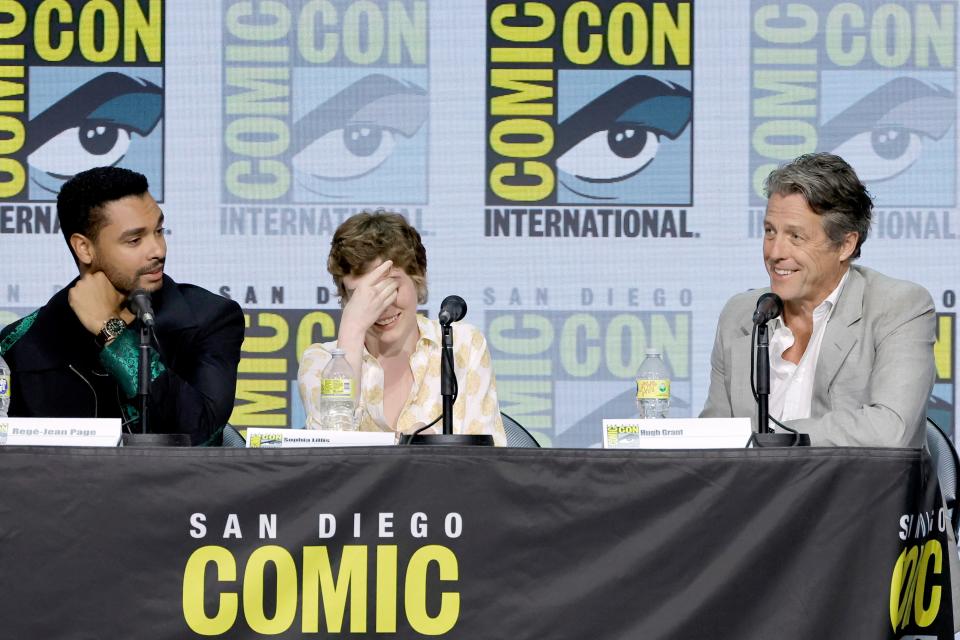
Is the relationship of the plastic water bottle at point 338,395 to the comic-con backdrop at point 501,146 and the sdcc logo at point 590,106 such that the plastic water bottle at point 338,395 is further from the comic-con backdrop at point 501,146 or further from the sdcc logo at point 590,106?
the sdcc logo at point 590,106

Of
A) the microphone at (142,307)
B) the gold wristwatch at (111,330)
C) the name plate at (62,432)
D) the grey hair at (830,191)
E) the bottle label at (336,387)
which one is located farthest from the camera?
the grey hair at (830,191)

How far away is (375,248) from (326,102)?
3.55 feet

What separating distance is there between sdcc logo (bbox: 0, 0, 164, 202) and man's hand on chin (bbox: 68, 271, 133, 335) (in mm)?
1026

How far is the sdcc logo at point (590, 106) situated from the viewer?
12.3ft

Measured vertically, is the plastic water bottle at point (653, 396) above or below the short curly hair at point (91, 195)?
below

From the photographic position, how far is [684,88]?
148 inches

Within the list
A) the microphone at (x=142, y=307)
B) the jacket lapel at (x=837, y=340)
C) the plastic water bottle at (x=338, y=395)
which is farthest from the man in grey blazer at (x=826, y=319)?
the microphone at (x=142, y=307)

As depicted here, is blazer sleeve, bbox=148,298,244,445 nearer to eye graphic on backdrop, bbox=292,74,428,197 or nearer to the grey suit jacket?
eye graphic on backdrop, bbox=292,74,428,197

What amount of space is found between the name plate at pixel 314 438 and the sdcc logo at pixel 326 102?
181 centimetres

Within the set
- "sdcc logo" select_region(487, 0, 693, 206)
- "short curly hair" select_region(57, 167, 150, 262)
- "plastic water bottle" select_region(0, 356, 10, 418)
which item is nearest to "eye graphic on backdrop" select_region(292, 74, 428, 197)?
"sdcc logo" select_region(487, 0, 693, 206)

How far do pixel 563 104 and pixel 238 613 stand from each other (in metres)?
2.31

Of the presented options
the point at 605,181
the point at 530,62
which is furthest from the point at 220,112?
the point at 605,181

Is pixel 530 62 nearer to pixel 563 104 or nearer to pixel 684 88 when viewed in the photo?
pixel 563 104

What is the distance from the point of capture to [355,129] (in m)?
3.76
